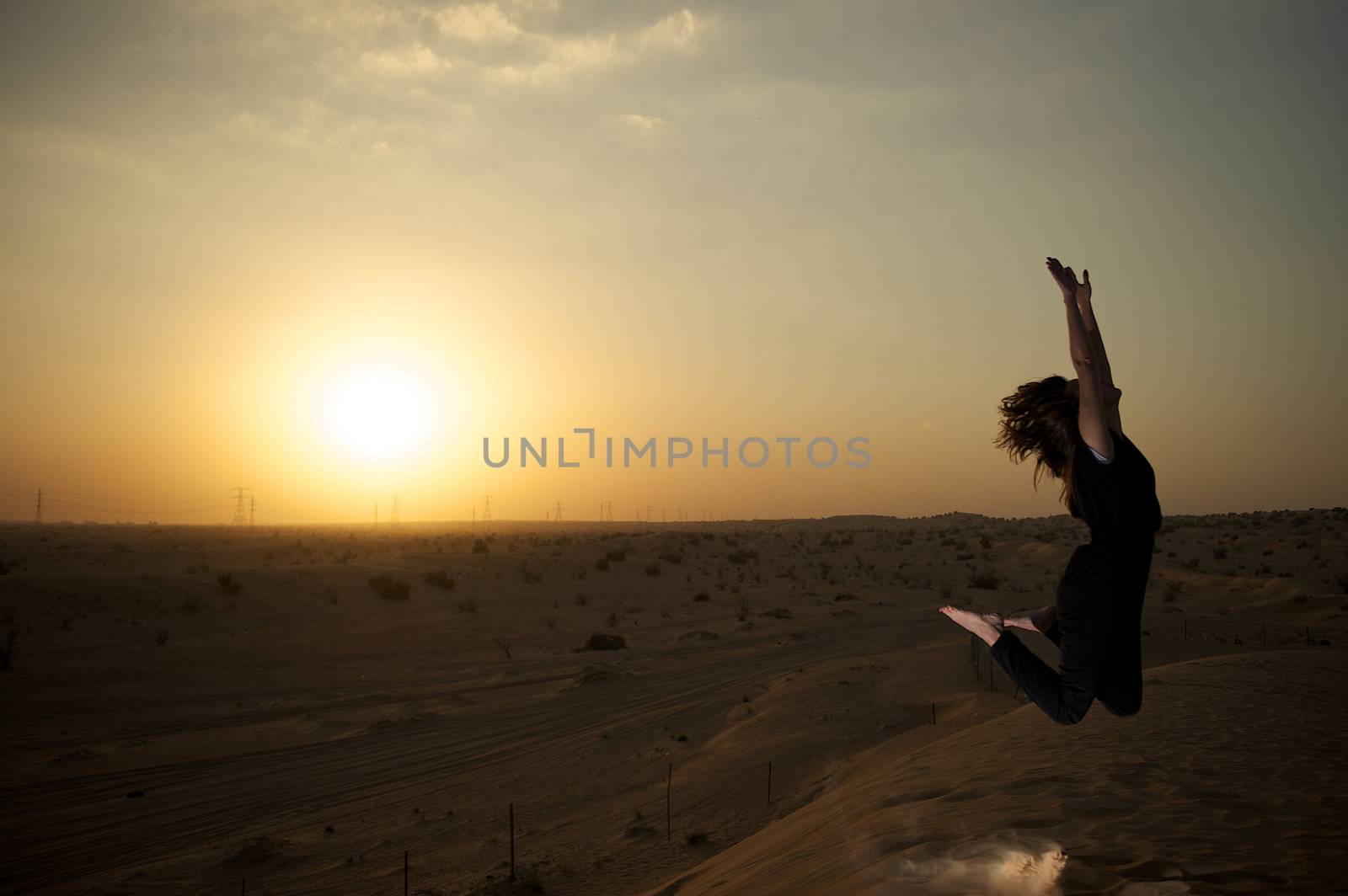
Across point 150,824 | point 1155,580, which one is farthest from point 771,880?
point 1155,580

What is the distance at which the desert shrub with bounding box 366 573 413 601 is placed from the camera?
28.7 metres

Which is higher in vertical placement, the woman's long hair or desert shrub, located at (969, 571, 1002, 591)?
the woman's long hair

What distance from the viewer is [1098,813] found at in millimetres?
4684

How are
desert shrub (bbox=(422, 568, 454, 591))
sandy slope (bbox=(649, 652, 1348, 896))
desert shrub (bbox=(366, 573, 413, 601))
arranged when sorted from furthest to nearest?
desert shrub (bbox=(422, 568, 454, 591)), desert shrub (bbox=(366, 573, 413, 601)), sandy slope (bbox=(649, 652, 1348, 896))

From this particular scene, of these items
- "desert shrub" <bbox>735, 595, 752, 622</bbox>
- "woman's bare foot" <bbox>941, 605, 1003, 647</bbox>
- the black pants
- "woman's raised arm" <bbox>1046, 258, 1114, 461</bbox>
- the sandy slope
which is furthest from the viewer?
"desert shrub" <bbox>735, 595, 752, 622</bbox>

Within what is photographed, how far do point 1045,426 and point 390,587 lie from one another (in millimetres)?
28509

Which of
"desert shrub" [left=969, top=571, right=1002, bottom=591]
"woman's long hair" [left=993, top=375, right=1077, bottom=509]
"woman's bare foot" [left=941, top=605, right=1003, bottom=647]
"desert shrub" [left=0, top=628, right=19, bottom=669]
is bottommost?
"desert shrub" [left=969, top=571, right=1002, bottom=591]

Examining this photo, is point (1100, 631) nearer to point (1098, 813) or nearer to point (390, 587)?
point (1098, 813)

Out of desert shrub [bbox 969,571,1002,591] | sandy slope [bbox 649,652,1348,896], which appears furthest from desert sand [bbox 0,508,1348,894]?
desert shrub [bbox 969,571,1002,591]

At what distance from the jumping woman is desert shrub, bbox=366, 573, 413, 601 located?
28.0 meters

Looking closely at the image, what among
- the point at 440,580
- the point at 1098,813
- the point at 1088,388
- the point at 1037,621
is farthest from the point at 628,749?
the point at 440,580

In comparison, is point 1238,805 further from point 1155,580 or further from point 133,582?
point 1155,580

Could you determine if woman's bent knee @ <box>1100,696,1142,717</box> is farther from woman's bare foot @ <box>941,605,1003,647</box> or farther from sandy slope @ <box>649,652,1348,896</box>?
sandy slope @ <box>649,652,1348,896</box>

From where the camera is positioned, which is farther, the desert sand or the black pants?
the desert sand
